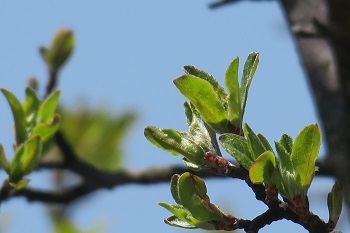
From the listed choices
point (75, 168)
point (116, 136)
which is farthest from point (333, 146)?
point (116, 136)

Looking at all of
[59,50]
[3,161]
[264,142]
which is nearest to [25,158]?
[3,161]

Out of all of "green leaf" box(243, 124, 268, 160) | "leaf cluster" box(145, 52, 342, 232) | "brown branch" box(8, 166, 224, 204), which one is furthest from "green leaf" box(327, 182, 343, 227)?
"brown branch" box(8, 166, 224, 204)

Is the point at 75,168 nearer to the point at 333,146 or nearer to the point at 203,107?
the point at 333,146

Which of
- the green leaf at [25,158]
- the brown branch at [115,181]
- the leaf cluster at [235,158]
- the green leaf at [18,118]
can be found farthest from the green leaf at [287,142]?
the brown branch at [115,181]

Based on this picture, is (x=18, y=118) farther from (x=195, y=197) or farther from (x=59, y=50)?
(x=59, y=50)

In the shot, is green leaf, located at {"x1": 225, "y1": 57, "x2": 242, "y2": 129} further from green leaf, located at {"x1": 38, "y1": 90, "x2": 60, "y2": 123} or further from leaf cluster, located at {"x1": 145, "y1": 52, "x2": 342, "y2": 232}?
green leaf, located at {"x1": 38, "y1": 90, "x2": 60, "y2": 123}
